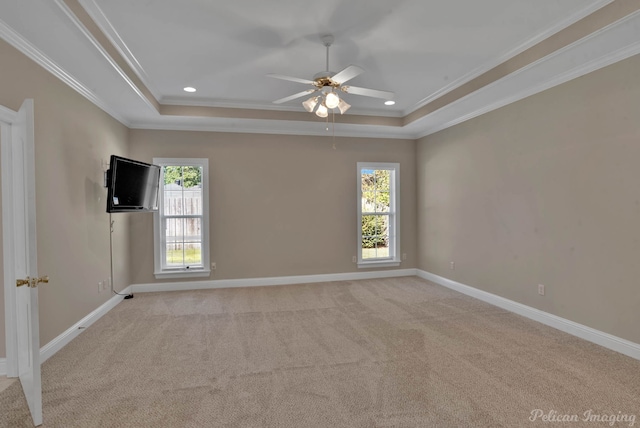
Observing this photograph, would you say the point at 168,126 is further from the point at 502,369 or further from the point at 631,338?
the point at 631,338

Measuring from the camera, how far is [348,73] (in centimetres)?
284

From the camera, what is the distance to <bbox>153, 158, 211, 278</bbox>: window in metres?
5.37

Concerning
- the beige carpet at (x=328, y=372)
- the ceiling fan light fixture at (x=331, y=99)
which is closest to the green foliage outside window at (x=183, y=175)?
the beige carpet at (x=328, y=372)

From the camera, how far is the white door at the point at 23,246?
2.01 m

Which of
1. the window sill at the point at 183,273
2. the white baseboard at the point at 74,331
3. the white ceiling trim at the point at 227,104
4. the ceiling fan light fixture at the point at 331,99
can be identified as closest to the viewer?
the white baseboard at the point at 74,331

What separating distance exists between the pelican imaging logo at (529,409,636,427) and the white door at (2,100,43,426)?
3.05 m

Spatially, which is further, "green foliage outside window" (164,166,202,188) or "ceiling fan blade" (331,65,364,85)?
"green foliage outside window" (164,166,202,188)

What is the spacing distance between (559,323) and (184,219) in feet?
16.9

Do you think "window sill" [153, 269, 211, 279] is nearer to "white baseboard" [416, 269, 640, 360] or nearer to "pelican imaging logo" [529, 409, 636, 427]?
"white baseboard" [416, 269, 640, 360]

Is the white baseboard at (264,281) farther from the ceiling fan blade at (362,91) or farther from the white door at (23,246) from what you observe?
the ceiling fan blade at (362,91)

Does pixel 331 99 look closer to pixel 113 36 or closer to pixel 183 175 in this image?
pixel 113 36

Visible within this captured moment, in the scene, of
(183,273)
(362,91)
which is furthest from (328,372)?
(183,273)

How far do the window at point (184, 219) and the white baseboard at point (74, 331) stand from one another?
1.01 metres

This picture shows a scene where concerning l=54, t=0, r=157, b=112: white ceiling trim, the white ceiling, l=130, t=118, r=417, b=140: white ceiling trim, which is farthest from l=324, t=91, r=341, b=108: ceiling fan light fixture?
l=130, t=118, r=417, b=140: white ceiling trim
